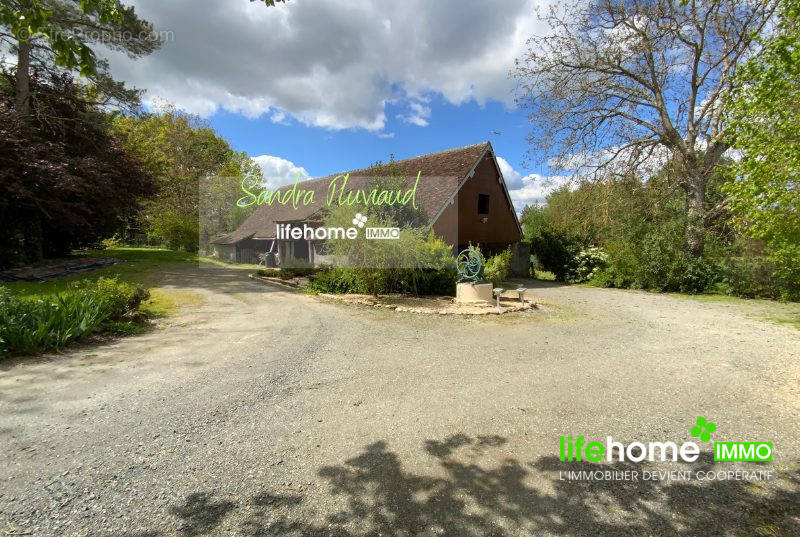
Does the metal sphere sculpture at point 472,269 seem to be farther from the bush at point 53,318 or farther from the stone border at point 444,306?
the bush at point 53,318

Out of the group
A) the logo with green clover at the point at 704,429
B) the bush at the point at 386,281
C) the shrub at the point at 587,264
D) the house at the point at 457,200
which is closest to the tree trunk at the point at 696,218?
the shrub at the point at 587,264

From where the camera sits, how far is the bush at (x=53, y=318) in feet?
18.6

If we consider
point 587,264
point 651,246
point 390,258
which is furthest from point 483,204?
point 390,258

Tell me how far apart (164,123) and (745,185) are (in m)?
42.9

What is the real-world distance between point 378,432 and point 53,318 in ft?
20.9

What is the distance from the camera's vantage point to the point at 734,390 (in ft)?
16.6

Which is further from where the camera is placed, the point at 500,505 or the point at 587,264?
the point at 587,264

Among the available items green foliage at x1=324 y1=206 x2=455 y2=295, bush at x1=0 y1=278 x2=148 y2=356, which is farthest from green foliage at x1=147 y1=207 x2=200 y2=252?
bush at x1=0 y1=278 x2=148 y2=356

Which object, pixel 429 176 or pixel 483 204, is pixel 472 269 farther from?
pixel 483 204

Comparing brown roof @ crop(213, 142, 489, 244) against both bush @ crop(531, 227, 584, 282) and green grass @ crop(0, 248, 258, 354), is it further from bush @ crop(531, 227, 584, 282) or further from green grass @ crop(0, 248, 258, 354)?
green grass @ crop(0, 248, 258, 354)

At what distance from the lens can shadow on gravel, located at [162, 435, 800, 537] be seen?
249 cm

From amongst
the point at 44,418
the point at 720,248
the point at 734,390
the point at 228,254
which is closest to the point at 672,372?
the point at 734,390

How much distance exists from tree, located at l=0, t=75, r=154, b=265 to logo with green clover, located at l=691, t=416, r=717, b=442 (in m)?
18.4

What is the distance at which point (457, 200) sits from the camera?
17.6 metres
